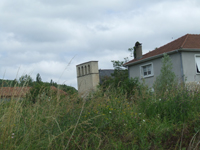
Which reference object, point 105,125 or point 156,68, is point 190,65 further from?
point 105,125

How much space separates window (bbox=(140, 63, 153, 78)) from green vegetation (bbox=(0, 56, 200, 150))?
811 inches

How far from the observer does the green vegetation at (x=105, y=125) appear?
3.36 m

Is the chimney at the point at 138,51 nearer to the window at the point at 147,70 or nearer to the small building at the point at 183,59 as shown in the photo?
the window at the point at 147,70

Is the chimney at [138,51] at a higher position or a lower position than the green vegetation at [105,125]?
higher

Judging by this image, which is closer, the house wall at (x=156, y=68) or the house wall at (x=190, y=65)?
the house wall at (x=190, y=65)

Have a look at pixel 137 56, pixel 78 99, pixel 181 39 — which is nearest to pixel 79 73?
pixel 137 56

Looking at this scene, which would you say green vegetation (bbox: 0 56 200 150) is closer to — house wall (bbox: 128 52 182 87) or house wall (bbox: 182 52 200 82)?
house wall (bbox: 128 52 182 87)

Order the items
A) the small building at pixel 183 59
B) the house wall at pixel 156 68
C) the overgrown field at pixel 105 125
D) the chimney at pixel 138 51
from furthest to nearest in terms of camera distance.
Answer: the chimney at pixel 138 51 < the house wall at pixel 156 68 < the small building at pixel 183 59 < the overgrown field at pixel 105 125

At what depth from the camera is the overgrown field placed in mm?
3359

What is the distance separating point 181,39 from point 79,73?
→ 29.4 metres

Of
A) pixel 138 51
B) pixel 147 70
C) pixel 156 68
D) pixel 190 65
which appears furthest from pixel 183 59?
pixel 138 51

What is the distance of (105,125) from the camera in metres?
3.99

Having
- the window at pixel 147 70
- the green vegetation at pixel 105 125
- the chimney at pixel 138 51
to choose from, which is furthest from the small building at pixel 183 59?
the green vegetation at pixel 105 125

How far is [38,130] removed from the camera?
360 cm
